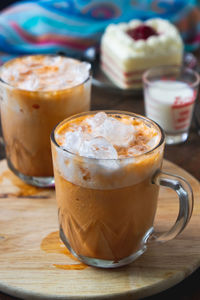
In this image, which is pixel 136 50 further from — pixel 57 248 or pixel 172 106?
pixel 57 248

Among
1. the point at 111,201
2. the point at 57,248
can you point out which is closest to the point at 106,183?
the point at 111,201

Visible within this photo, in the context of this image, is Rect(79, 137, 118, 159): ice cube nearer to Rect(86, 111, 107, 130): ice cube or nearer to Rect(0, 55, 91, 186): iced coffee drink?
Rect(86, 111, 107, 130): ice cube

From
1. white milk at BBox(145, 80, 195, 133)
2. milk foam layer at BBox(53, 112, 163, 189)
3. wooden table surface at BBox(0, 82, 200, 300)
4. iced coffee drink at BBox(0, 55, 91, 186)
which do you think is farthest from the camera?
white milk at BBox(145, 80, 195, 133)

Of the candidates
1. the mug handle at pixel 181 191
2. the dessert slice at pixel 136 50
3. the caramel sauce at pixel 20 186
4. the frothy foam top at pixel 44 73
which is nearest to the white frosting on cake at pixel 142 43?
the dessert slice at pixel 136 50

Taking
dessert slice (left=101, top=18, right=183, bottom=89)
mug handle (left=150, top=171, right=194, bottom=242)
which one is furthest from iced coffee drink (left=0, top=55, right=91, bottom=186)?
dessert slice (left=101, top=18, right=183, bottom=89)

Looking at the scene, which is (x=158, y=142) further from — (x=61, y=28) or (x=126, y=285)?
(x=61, y=28)

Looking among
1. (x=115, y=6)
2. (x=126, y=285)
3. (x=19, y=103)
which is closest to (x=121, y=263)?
(x=126, y=285)
